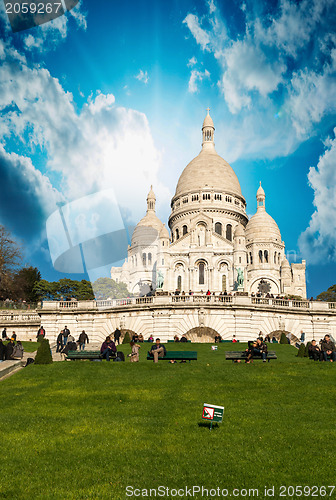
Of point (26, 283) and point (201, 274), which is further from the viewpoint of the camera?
point (201, 274)

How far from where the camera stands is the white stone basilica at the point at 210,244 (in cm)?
7862

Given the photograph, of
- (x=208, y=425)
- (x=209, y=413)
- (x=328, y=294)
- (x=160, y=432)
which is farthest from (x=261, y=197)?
(x=160, y=432)

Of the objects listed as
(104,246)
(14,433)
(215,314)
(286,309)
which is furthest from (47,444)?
(104,246)

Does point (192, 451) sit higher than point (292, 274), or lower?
lower

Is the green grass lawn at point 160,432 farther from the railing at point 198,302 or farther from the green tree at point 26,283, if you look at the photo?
the green tree at point 26,283

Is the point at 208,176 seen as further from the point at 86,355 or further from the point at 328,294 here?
the point at 86,355

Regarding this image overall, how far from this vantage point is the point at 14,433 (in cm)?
1180

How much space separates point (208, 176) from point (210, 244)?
21928 mm

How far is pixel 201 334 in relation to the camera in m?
38.9

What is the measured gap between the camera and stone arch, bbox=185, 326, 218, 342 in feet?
127

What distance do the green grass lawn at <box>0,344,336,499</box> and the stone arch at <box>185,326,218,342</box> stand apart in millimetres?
19359

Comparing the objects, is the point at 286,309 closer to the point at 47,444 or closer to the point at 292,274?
the point at 47,444

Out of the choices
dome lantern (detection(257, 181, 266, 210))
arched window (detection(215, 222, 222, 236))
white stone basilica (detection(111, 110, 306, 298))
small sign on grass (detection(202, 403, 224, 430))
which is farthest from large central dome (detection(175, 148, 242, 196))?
small sign on grass (detection(202, 403, 224, 430))

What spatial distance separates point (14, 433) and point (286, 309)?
3128cm
